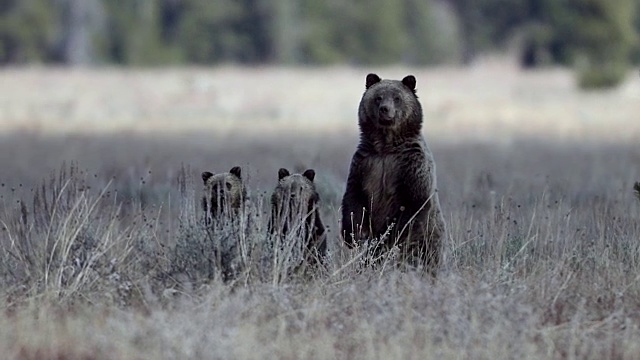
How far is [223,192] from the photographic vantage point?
907 centimetres

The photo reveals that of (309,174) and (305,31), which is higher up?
(305,31)

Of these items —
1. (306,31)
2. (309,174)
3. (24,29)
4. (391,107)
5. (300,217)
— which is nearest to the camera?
(300,217)

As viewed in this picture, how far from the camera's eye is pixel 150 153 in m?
23.0

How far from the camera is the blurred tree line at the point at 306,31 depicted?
6625 cm

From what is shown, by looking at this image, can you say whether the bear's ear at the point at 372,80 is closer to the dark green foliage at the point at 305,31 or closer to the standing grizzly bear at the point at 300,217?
the standing grizzly bear at the point at 300,217

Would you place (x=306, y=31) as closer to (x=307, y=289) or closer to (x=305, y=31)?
(x=305, y=31)

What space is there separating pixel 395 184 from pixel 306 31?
67.2 m

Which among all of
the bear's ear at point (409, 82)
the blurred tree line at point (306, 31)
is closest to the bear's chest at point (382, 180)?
the bear's ear at point (409, 82)

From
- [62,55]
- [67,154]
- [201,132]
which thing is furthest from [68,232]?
[62,55]

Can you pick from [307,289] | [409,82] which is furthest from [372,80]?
[307,289]

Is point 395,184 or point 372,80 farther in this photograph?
point 372,80

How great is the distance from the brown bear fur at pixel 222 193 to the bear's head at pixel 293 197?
0.84 feet

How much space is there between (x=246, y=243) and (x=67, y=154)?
14444 millimetres

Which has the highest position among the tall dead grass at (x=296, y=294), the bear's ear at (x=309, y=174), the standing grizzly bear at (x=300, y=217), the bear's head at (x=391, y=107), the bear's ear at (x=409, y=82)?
the bear's ear at (x=409, y=82)
